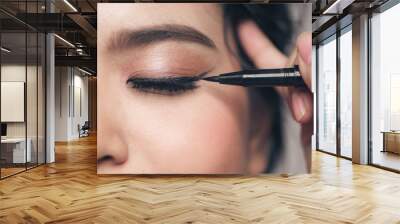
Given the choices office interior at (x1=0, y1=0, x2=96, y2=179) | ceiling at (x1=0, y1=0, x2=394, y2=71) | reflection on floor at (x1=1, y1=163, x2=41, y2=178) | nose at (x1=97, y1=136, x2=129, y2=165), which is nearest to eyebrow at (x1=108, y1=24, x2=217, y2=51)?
ceiling at (x1=0, y1=0, x2=394, y2=71)

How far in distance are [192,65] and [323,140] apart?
639 cm

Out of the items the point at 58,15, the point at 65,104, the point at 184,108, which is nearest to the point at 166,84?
the point at 184,108

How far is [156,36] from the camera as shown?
6262mm

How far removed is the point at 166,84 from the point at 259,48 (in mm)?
1755

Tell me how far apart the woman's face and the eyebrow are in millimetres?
17

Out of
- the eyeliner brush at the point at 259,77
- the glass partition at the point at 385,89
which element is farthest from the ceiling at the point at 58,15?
the eyeliner brush at the point at 259,77

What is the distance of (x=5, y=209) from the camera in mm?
4246

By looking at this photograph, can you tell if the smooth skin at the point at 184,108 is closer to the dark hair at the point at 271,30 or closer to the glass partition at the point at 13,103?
the dark hair at the point at 271,30

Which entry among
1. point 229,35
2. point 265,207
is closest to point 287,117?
point 229,35

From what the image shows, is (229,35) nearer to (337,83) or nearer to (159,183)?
(159,183)

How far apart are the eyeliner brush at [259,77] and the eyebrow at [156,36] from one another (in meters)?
0.58

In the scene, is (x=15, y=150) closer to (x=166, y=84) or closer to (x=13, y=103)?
(x=13, y=103)

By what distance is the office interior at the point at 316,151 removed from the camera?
14.5 feet

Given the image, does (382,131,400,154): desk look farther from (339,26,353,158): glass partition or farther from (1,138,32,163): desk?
(1,138,32,163): desk
